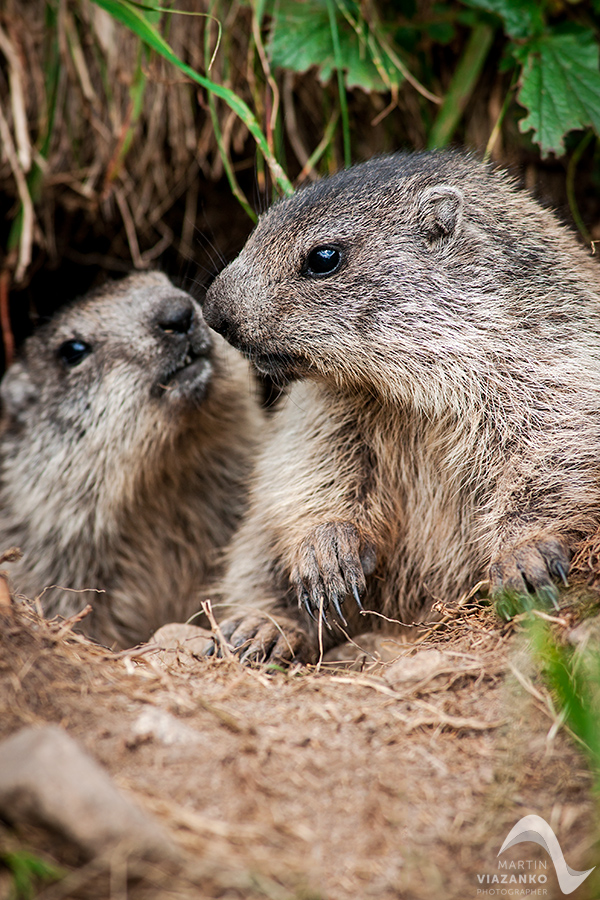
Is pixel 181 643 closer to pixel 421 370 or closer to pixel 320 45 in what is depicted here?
pixel 421 370

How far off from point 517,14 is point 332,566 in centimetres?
351

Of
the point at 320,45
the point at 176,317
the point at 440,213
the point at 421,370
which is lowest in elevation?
the point at 421,370

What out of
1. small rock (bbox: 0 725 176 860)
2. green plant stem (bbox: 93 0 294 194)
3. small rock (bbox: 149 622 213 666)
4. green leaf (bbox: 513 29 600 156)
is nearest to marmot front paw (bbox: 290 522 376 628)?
small rock (bbox: 149 622 213 666)

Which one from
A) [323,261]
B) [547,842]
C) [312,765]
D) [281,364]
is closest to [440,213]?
[323,261]

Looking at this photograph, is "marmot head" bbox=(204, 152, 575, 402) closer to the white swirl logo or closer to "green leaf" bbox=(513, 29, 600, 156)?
"green leaf" bbox=(513, 29, 600, 156)

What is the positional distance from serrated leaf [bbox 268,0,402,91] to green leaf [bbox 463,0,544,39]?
0.64 meters

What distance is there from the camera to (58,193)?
6168mm

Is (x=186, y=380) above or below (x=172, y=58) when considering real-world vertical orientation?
below

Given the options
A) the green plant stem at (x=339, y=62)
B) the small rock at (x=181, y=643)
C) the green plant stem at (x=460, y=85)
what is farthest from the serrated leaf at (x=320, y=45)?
the small rock at (x=181, y=643)

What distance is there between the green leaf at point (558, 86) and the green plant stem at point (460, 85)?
570 mm

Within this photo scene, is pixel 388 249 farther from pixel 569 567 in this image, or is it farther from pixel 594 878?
pixel 594 878

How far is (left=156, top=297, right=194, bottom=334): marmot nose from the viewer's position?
4.71 meters

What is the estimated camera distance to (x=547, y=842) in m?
2.07

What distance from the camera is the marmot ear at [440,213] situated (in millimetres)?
3603
